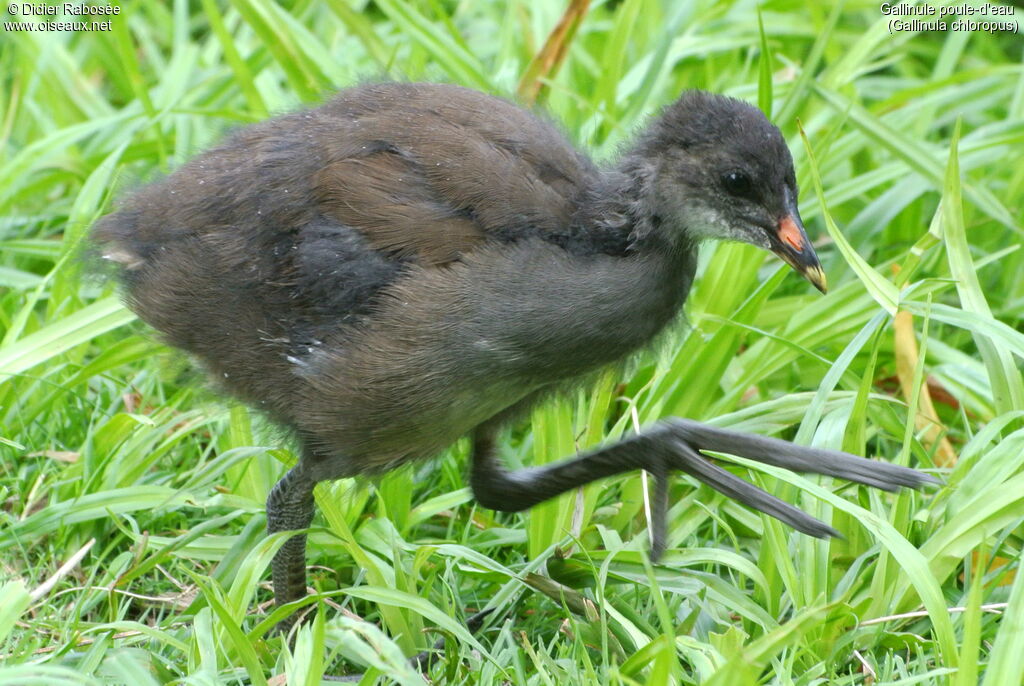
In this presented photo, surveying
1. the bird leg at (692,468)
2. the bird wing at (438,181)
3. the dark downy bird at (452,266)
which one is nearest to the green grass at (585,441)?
the bird leg at (692,468)

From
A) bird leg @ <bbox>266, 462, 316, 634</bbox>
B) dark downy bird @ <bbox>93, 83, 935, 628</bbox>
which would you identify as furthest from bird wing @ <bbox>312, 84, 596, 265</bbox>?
bird leg @ <bbox>266, 462, 316, 634</bbox>

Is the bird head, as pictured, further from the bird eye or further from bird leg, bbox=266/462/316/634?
bird leg, bbox=266/462/316/634

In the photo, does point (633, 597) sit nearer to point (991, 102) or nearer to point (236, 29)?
point (991, 102)

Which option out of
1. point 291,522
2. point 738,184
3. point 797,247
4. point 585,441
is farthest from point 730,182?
point 291,522

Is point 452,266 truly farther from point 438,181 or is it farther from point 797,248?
point 797,248

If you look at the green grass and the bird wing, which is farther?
the bird wing

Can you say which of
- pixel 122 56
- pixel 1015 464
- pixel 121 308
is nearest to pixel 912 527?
pixel 1015 464
